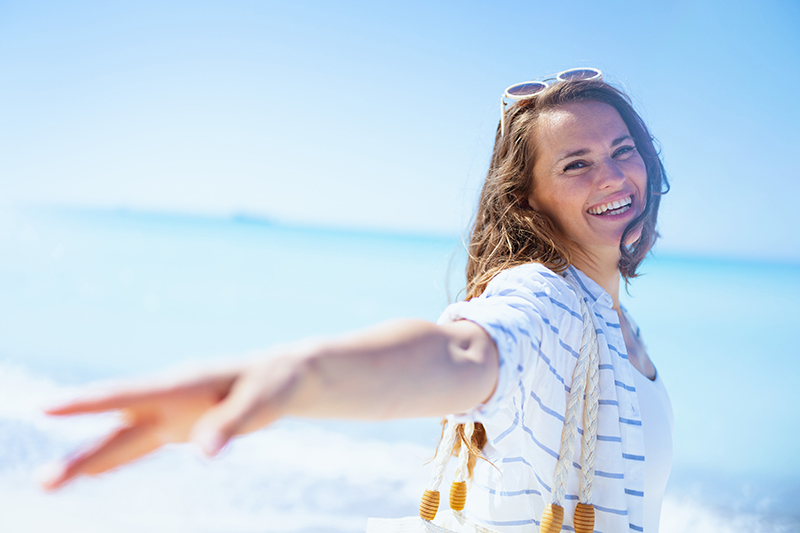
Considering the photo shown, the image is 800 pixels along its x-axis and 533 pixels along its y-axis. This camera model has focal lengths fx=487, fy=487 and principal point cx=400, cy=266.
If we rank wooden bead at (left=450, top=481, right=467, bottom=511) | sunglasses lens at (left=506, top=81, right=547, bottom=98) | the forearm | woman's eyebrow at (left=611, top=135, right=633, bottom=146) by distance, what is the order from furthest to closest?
sunglasses lens at (left=506, top=81, right=547, bottom=98) → woman's eyebrow at (left=611, top=135, right=633, bottom=146) → wooden bead at (left=450, top=481, right=467, bottom=511) → the forearm

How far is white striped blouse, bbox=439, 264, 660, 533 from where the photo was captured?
3.65ft

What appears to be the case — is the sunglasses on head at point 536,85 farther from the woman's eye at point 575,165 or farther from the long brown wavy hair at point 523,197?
the woman's eye at point 575,165

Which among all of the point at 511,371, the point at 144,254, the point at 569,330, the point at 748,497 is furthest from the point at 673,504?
the point at 144,254

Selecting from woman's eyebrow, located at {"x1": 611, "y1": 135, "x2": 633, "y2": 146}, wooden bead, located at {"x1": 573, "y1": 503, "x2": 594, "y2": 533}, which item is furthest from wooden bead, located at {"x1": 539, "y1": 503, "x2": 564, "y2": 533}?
woman's eyebrow, located at {"x1": 611, "y1": 135, "x2": 633, "y2": 146}

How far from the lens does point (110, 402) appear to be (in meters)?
0.52

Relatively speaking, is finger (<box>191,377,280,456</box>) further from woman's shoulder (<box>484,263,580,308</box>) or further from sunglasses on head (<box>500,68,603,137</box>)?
sunglasses on head (<box>500,68,603,137</box>)

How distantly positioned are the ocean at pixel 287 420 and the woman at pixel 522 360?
0.29 ft

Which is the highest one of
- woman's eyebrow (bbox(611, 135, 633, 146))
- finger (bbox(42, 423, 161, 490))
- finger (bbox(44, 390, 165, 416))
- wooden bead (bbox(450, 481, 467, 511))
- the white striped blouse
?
woman's eyebrow (bbox(611, 135, 633, 146))

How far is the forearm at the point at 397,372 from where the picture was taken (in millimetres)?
603

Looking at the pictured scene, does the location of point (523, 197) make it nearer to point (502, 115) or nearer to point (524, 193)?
point (524, 193)

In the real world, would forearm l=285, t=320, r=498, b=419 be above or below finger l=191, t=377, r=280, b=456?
above

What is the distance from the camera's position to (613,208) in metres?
1.66

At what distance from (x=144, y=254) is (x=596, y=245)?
2114 cm

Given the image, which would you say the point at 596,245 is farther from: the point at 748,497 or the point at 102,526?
the point at 748,497
